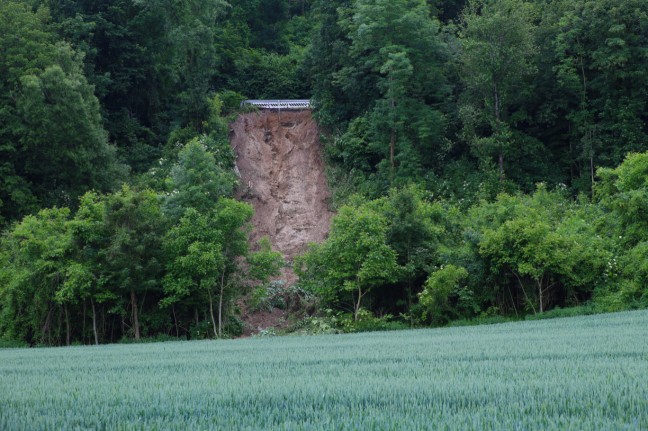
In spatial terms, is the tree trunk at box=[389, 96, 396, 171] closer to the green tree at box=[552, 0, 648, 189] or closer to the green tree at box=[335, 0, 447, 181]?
the green tree at box=[335, 0, 447, 181]

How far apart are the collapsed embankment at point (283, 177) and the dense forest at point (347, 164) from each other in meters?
1.37

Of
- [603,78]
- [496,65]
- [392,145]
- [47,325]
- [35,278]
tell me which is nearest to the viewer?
[35,278]

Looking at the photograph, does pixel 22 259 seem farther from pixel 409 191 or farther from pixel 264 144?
pixel 264 144

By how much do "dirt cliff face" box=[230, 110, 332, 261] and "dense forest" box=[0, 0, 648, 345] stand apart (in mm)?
1324

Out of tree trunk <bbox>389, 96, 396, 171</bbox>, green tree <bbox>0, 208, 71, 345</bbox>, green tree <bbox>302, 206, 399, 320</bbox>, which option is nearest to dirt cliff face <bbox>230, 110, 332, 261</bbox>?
tree trunk <bbox>389, 96, 396, 171</bbox>

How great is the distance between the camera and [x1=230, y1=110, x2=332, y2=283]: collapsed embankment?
3675 centimetres

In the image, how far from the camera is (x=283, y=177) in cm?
3956

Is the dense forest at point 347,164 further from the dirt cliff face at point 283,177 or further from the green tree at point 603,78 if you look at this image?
the dirt cliff face at point 283,177

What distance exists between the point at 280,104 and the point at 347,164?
722cm

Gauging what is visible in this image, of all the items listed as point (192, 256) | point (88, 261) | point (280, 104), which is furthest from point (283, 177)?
point (88, 261)

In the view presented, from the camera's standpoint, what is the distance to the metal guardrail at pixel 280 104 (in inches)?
1651

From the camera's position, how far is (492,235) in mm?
24172

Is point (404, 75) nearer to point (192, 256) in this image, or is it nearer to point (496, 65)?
point (496, 65)

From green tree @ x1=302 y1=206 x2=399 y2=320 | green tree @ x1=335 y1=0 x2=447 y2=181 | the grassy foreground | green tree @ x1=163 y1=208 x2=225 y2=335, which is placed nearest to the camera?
the grassy foreground
